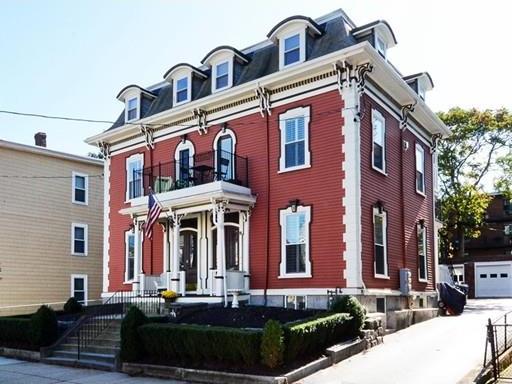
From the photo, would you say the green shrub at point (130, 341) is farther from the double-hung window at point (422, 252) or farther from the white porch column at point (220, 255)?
the double-hung window at point (422, 252)

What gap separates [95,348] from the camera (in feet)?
51.6

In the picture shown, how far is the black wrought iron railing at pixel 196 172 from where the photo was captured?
19.3 metres

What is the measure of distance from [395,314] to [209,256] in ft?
20.6

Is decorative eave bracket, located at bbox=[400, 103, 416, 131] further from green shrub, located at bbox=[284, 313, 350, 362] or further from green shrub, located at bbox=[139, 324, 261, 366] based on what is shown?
green shrub, located at bbox=[139, 324, 261, 366]

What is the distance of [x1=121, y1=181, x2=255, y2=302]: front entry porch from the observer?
1784 cm

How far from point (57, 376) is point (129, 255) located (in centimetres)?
937

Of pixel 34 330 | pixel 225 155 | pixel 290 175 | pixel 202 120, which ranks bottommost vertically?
pixel 34 330

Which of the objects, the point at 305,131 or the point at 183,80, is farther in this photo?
the point at 183,80

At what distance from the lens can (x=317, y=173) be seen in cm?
1747

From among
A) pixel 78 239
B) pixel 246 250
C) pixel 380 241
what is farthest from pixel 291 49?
pixel 78 239

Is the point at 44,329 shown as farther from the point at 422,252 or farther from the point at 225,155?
the point at 422,252

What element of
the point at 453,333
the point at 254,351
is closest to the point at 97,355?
the point at 254,351

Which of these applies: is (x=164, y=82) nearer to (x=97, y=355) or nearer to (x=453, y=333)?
(x=97, y=355)

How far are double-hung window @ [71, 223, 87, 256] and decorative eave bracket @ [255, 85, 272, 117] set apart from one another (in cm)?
1452
